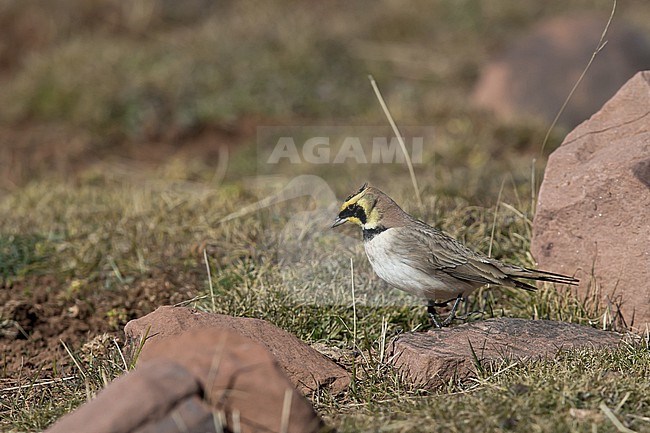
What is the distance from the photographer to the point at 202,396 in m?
2.92

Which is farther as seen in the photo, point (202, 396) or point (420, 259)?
point (420, 259)

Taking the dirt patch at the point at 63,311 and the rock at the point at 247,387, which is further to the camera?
the dirt patch at the point at 63,311

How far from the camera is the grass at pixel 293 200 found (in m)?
3.65

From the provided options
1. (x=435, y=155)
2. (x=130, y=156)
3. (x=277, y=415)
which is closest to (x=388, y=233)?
(x=277, y=415)

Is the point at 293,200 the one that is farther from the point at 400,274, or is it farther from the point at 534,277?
the point at 534,277

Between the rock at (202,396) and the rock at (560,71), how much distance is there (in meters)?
6.95

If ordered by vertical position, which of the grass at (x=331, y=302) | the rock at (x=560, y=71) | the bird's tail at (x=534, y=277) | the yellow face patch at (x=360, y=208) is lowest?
the grass at (x=331, y=302)

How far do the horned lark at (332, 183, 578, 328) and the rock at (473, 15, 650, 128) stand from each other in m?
5.34

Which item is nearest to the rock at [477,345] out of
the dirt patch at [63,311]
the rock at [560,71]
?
the dirt patch at [63,311]

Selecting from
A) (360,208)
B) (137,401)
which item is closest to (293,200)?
(360,208)

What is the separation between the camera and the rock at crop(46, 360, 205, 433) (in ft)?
8.94

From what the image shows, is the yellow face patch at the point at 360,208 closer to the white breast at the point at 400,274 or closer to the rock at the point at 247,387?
the white breast at the point at 400,274

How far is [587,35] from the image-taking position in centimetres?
1015

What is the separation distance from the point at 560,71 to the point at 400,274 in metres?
6.37
